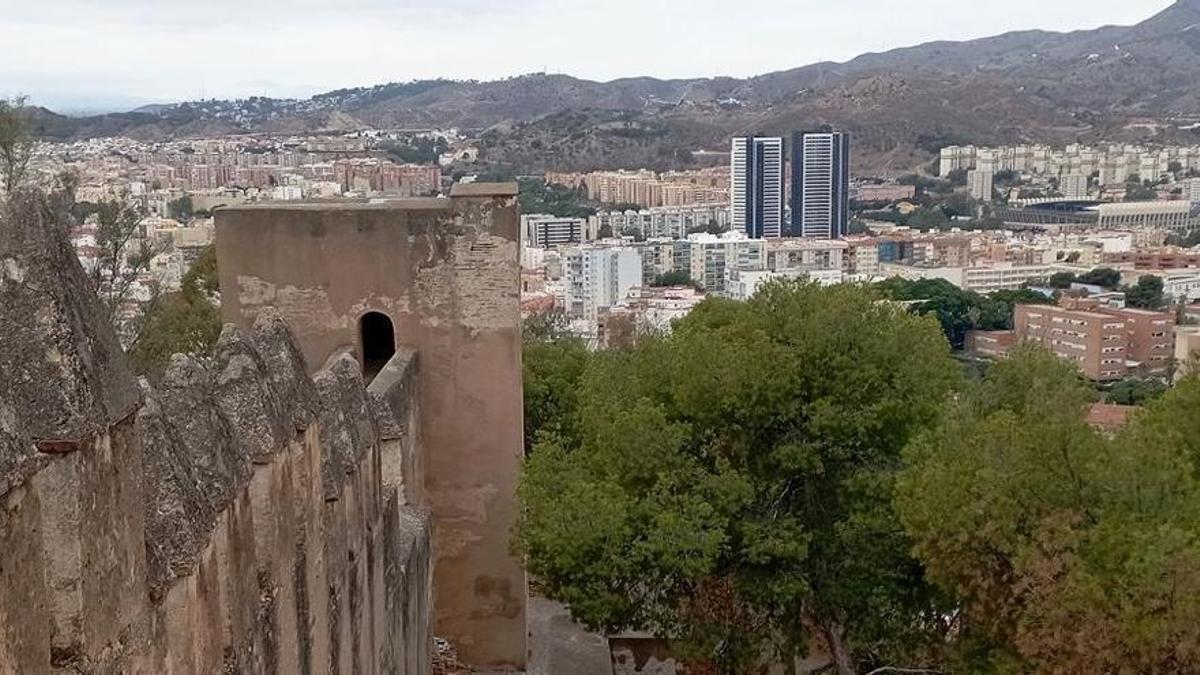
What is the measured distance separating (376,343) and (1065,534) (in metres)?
7.83

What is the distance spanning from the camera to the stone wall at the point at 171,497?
4.07m

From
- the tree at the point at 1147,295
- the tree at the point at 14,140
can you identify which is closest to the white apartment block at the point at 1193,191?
the tree at the point at 1147,295

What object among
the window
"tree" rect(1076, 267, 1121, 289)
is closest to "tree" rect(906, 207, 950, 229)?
"tree" rect(1076, 267, 1121, 289)

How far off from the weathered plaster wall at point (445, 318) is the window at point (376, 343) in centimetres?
49

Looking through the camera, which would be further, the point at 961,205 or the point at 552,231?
the point at 961,205

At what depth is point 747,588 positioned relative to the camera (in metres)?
13.4

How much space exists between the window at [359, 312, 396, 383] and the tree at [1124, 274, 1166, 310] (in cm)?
7714

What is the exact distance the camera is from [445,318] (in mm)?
13625

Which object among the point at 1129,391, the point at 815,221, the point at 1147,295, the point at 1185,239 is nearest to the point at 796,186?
the point at 815,221

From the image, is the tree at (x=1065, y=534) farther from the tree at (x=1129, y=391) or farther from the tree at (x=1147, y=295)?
the tree at (x=1147, y=295)

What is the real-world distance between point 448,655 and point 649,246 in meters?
98.9

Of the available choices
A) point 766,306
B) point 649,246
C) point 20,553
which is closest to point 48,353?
point 20,553

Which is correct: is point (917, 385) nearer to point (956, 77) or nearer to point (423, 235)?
point (423, 235)

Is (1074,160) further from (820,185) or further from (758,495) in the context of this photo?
(758,495)
